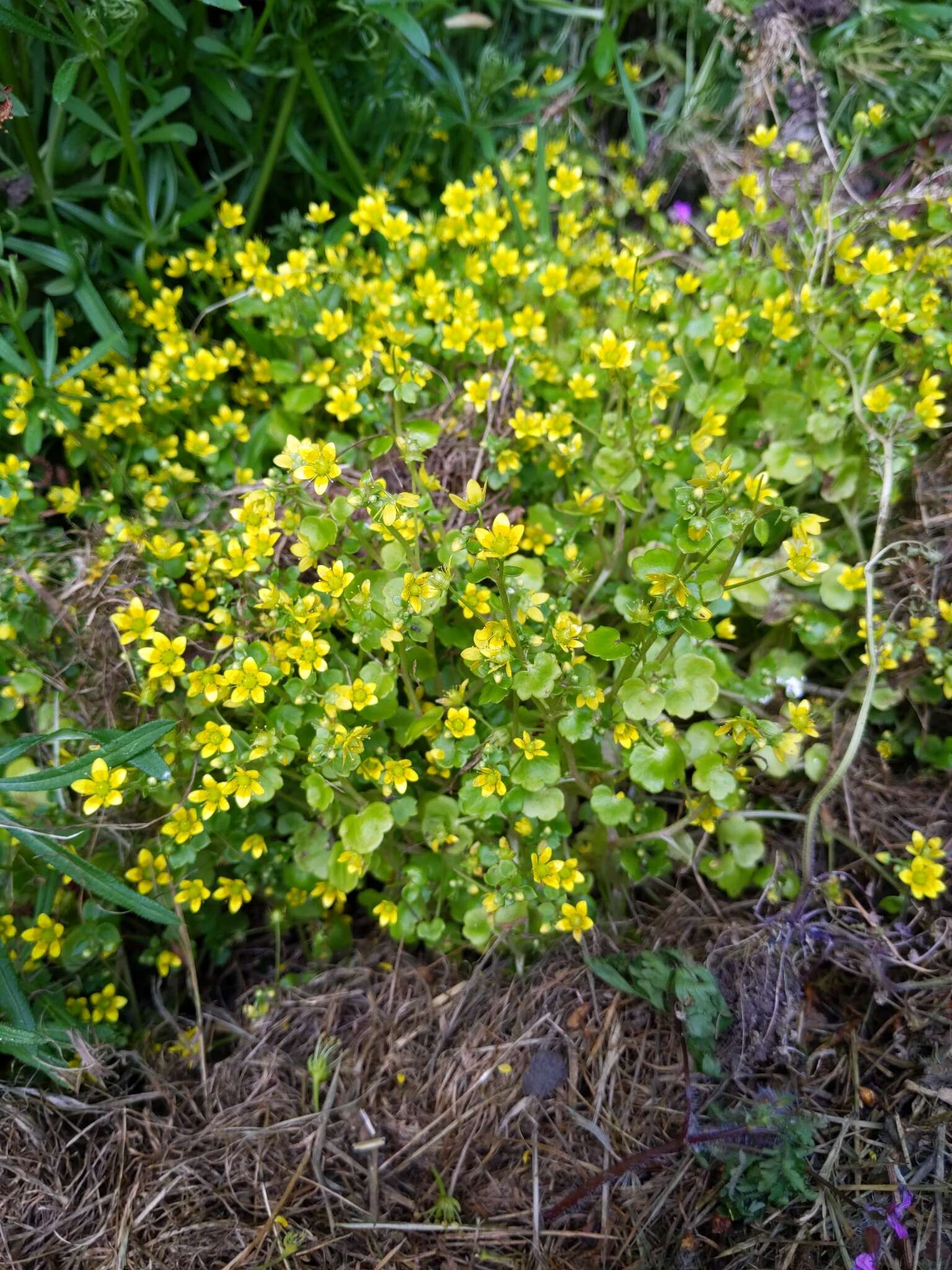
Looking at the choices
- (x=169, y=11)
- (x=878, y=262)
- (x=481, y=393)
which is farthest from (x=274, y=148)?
(x=878, y=262)

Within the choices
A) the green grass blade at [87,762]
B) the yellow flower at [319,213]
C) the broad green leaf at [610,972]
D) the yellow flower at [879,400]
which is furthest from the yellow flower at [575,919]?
the yellow flower at [319,213]

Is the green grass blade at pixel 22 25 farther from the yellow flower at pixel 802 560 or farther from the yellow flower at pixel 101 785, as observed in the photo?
the yellow flower at pixel 802 560

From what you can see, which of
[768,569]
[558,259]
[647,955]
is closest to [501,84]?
[558,259]

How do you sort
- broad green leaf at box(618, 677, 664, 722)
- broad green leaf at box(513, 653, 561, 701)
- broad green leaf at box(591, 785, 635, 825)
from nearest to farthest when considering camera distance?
broad green leaf at box(513, 653, 561, 701)
broad green leaf at box(618, 677, 664, 722)
broad green leaf at box(591, 785, 635, 825)

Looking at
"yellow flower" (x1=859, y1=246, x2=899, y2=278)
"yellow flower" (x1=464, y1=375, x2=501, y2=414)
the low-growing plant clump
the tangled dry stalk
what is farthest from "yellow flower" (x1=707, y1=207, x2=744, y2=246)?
the tangled dry stalk

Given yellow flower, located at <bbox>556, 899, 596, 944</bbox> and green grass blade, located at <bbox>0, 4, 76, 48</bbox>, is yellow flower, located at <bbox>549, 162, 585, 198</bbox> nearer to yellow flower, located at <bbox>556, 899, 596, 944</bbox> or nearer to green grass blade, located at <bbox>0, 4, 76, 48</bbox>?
A: green grass blade, located at <bbox>0, 4, 76, 48</bbox>
